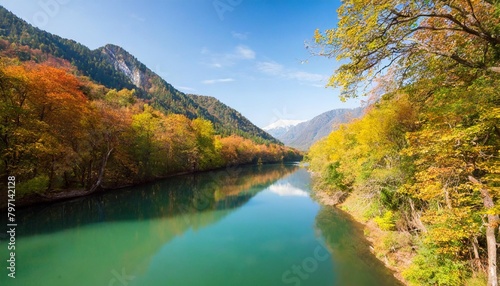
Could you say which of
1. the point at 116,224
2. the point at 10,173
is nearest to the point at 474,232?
the point at 116,224

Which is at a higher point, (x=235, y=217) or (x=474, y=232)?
(x=474, y=232)

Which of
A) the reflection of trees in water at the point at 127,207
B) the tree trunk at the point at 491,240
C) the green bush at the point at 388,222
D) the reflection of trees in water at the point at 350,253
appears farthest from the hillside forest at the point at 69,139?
the tree trunk at the point at 491,240

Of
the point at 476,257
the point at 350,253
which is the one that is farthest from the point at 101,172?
the point at 476,257

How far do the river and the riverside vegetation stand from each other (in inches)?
114

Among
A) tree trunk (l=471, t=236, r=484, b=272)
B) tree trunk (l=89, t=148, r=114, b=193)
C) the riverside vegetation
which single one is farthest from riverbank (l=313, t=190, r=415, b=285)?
tree trunk (l=89, t=148, r=114, b=193)

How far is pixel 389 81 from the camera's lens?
7711 mm

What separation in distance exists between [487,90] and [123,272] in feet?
50.8

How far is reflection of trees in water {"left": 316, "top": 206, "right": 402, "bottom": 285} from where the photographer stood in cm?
1116

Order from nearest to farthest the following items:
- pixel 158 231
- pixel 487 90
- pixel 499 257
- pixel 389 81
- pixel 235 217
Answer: pixel 487 90 → pixel 389 81 → pixel 499 257 → pixel 158 231 → pixel 235 217

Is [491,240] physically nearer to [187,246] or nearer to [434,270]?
[434,270]

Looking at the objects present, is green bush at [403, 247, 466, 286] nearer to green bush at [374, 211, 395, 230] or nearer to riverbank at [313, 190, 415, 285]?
riverbank at [313, 190, 415, 285]

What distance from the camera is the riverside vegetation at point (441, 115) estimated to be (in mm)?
5562

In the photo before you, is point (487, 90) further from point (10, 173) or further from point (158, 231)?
point (10, 173)

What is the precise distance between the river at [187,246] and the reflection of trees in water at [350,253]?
0.05m
